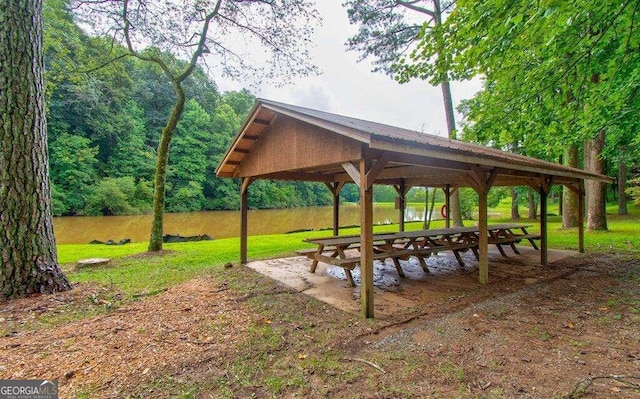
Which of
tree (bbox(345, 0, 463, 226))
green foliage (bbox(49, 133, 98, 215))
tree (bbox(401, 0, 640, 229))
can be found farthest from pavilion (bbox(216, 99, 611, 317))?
green foliage (bbox(49, 133, 98, 215))

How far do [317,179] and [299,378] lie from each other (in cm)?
550

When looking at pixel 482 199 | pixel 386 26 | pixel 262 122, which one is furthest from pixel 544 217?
pixel 386 26

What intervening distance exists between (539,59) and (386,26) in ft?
18.8

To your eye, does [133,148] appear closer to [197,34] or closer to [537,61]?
[197,34]

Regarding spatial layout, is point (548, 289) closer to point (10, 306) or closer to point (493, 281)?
point (493, 281)

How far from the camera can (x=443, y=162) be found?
179 inches

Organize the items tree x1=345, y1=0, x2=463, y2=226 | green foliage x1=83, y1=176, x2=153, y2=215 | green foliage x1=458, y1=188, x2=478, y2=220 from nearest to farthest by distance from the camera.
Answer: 1. tree x1=345, y1=0, x2=463, y2=226
2. green foliage x1=458, y1=188, x2=478, y2=220
3. green foliage x1=83, y1=176, x2=153, y2=215

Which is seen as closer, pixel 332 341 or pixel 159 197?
pixel 332 341

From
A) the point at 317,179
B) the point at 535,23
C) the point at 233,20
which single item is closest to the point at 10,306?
the point at 317,179

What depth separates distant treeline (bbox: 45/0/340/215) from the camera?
20.9 metres

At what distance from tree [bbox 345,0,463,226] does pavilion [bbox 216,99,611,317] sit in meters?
5.49

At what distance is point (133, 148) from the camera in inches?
1022

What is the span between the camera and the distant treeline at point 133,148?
2088cm

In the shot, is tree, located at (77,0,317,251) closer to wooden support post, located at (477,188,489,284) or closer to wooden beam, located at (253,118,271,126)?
wooden beam, located at (253,118,271,126)
